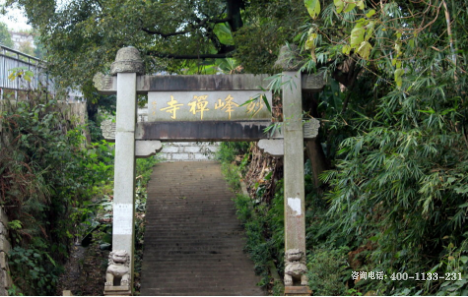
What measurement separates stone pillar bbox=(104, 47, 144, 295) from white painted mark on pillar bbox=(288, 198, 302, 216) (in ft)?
6.29

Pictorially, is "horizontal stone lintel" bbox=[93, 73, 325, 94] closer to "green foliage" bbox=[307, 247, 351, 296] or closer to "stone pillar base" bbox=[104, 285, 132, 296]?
"green foliage" bbox=[307, 247, 351, 296]

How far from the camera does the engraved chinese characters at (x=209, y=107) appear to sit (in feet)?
21.1

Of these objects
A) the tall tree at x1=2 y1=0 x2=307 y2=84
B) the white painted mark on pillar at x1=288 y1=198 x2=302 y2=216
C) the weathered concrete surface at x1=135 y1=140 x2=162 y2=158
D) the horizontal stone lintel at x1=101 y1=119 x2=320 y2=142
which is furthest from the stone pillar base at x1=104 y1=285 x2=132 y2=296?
the tall tree at x1=2 y1=0 x2=307 y2=84

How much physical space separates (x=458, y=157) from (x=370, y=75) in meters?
2.84

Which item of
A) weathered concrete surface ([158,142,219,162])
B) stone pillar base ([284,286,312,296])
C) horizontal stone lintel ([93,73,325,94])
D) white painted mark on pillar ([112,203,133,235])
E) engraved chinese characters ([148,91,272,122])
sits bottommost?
stone pillar base ([284,286,312,296])

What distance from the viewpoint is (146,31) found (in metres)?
8.21

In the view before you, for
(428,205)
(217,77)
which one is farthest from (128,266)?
(428,205)

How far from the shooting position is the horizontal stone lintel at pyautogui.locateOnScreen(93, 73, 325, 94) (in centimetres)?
645

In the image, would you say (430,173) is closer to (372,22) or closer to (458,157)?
(458,157)

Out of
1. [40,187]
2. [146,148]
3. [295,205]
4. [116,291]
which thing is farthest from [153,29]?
[116,291]

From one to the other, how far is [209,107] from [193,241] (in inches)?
120

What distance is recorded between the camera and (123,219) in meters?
6.25

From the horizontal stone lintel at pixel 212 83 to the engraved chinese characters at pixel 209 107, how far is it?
0.07m

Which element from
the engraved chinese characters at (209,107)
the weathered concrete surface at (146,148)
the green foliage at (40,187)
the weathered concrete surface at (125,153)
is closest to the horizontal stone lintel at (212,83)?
the engraved chinese characters at (209,107)
